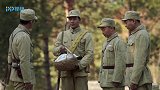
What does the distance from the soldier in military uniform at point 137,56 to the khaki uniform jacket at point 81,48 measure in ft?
3.31

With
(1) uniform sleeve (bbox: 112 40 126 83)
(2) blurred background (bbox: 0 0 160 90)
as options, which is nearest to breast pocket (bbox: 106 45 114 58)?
(1) uniform sleeve (bbox: 112 40 126 83)

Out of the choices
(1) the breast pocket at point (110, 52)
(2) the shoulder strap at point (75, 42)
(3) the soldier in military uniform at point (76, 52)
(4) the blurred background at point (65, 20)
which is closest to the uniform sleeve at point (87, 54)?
(3) the soldier in military uniform at point (76, 52)

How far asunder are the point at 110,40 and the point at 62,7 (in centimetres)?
2017

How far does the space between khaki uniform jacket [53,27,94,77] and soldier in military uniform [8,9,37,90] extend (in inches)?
33.3

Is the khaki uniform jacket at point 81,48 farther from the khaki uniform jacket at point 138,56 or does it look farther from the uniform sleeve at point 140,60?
the uniform sleeve at point 140,60

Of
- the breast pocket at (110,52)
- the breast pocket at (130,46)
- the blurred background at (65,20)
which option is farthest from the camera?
the blurred background at (65,20)

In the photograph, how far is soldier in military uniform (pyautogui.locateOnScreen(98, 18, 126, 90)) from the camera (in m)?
8.68

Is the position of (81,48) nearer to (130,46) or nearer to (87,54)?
(87,54)

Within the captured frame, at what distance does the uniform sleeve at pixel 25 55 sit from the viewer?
8.41 m

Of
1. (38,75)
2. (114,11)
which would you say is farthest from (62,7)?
(38,75)

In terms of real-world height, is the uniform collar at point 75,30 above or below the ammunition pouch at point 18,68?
above

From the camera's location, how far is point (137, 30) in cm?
837

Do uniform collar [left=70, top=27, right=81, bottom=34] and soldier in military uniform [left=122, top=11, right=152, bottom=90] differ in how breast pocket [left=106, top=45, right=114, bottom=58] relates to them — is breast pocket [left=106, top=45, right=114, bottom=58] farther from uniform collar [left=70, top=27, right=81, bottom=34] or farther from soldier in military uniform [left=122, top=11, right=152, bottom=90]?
uniform collar [left=70, top=27, right=81, bottom=34]

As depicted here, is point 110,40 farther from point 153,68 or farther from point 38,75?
point 153,68
